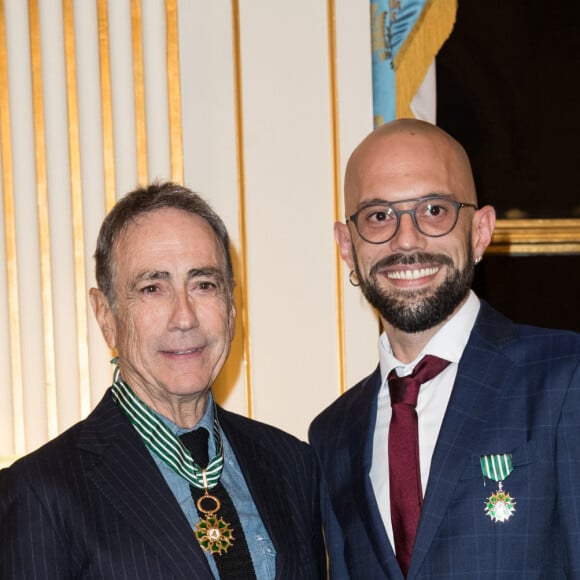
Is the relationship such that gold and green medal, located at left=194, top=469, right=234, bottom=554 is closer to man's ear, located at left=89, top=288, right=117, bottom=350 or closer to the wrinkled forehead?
man's ear, located at left=89, top=288, right=117, bottom=350

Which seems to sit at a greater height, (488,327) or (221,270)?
(221,270)

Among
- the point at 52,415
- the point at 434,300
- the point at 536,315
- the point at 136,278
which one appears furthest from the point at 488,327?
the point at 536,315

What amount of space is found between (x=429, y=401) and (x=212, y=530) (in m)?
0.54

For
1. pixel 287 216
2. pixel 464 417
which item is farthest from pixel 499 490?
pixel 287 216

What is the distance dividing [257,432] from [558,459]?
0.71 metres

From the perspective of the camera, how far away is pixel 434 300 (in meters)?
2.23

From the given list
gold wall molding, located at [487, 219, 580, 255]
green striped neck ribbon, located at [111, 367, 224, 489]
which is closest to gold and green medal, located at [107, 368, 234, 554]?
green striped neck ribbon, located at [111, 367, 224, 489]

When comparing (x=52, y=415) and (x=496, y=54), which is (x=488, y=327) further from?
(x=496, y=54)

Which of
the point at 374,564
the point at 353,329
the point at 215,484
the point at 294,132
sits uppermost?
the point at 294,132

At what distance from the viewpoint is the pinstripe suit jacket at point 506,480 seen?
2.01 meters

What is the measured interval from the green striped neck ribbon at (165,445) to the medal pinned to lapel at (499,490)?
0.54 metres

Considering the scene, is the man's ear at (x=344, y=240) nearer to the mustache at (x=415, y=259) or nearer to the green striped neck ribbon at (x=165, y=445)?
the mustache at (x=415, y=259)

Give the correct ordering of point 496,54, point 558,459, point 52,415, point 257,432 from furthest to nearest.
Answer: point 496,54, point 52,415, point 257,432, point 558,459

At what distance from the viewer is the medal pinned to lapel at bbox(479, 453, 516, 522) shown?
2.03m
